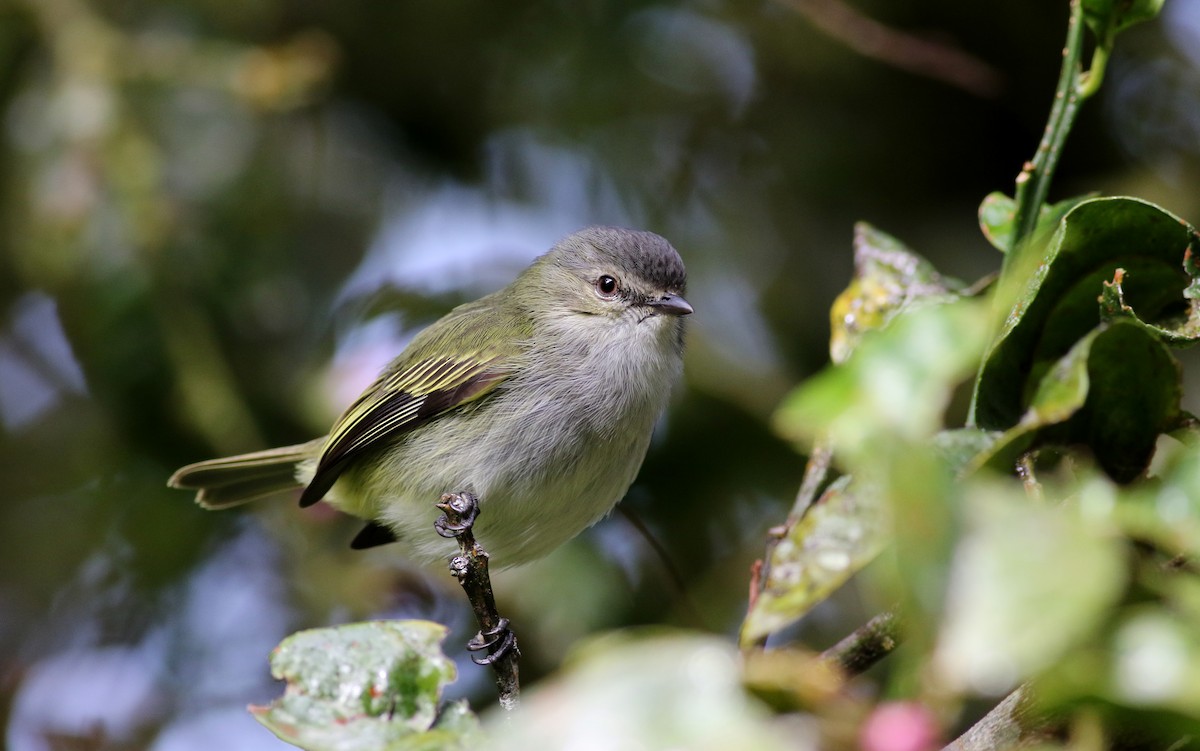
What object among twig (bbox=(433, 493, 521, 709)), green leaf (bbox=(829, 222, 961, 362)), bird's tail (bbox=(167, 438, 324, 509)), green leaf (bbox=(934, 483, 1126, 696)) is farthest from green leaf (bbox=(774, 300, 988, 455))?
A: bird's tail (bbox=(167, 438, 324, 509))

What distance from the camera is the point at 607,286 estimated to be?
12.2ft

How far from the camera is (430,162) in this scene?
5090mm

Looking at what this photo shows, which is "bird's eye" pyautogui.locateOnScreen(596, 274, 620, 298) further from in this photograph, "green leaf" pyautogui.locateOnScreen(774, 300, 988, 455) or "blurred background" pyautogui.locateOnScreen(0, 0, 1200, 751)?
"green leaf" pyautogui.locateOnScreen(774, 300, 988, 455)

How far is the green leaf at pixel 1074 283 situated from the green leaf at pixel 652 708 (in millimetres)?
589

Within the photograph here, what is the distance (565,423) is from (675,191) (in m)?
2.21

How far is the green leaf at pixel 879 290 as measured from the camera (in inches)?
67.2

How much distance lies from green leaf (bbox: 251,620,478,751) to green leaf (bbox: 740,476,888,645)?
31 cm

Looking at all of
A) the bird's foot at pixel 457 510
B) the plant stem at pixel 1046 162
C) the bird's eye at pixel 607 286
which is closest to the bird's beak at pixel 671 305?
the bird's eye at pixel 607 286

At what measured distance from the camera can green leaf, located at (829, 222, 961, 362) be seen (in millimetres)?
1706

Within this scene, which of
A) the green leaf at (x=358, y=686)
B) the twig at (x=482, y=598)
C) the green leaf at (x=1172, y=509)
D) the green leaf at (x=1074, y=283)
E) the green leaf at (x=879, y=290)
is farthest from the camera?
the twig at (x=482, y=598)

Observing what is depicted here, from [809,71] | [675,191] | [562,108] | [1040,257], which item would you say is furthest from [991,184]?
[1040,257]

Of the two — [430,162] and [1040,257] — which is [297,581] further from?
[1040,257]

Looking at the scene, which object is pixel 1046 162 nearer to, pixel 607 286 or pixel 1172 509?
pixel 1172 509

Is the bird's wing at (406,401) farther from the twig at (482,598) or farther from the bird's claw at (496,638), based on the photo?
the bird's claw at (496,638)
